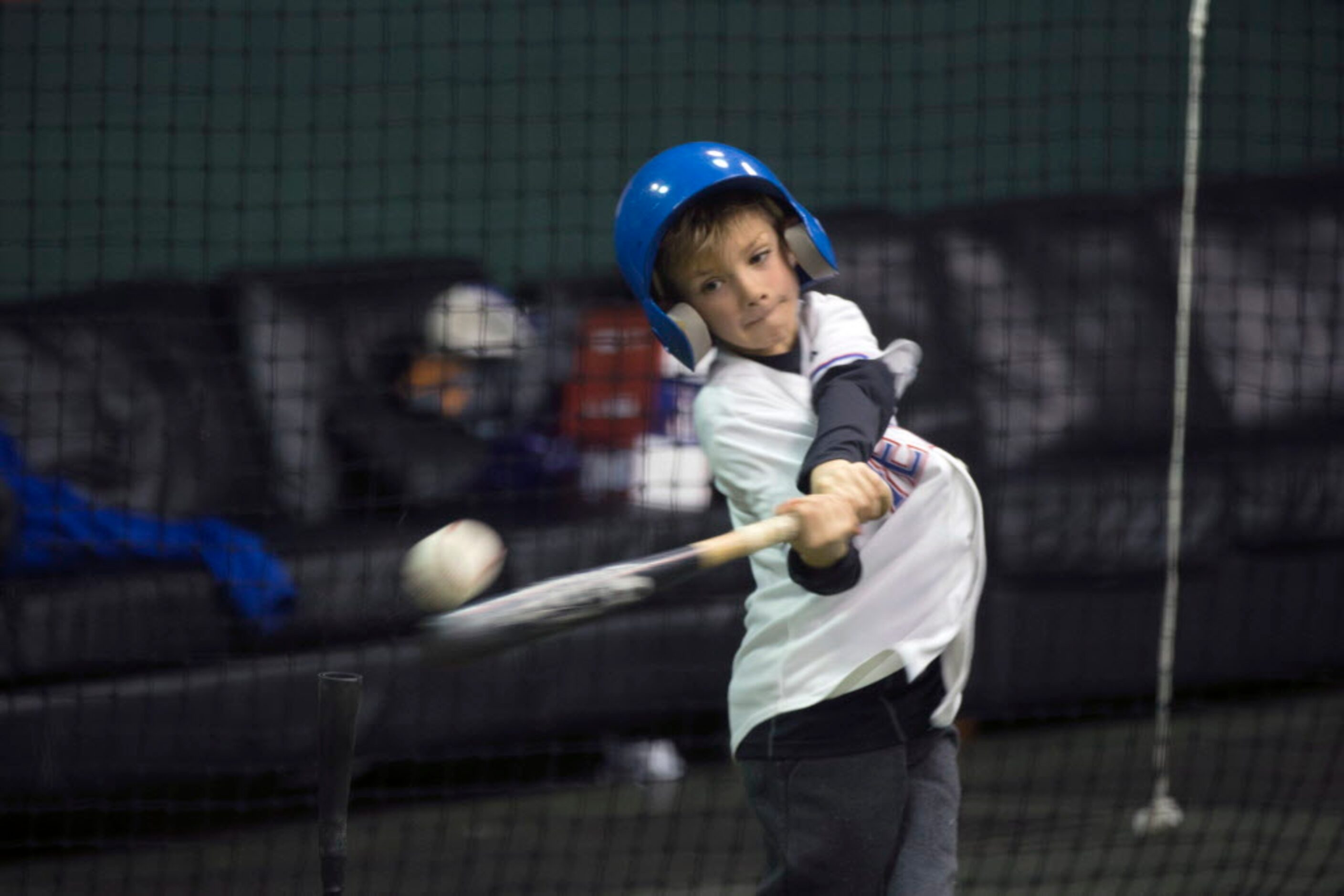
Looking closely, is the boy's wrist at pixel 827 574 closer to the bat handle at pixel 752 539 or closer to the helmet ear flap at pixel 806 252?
the bat handle at pixel 752 539

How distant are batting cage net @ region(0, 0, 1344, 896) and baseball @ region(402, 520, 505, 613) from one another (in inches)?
41.1

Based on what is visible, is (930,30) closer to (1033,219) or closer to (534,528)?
(1033,219)

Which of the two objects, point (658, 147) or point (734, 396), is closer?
point (734, 396)

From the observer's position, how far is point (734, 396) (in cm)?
169

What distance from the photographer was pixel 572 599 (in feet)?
5.06

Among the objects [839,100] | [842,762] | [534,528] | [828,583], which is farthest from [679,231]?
[839,100]

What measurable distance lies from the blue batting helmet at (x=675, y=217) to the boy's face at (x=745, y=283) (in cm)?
2

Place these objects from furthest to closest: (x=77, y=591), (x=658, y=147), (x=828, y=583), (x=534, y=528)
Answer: (x=658, y=147)
(x=534, y=528)
(x=77, y=591)
(x=828, y=583)

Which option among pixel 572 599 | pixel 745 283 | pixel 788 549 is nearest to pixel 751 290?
pixel 745 283

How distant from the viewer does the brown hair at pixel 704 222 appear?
1670 millimetres

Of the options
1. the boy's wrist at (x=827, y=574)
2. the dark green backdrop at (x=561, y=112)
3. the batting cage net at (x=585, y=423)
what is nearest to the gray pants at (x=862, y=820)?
the boy's wrist at (x=827, y=574)

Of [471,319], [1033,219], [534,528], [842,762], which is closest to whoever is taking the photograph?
[842,762]

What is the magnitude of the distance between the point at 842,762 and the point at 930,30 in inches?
139

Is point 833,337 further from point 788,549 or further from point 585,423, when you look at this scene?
point 585,423
